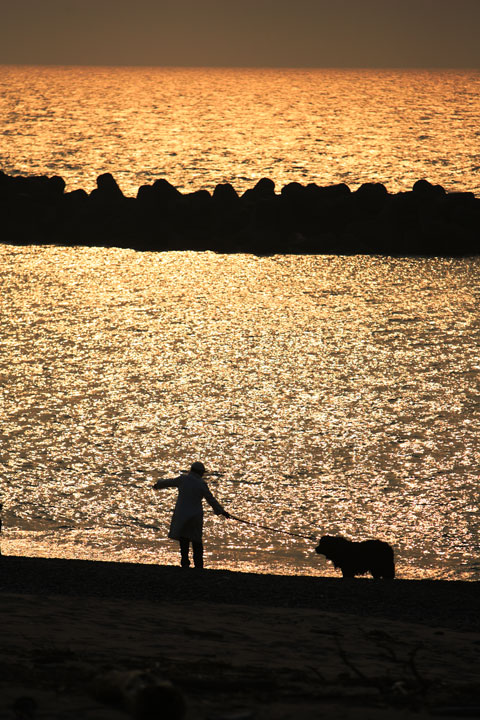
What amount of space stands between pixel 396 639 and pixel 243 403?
772 inches

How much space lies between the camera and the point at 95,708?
7422 millimetres

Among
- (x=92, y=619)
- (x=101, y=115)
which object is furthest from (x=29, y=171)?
(x=92, y=619)

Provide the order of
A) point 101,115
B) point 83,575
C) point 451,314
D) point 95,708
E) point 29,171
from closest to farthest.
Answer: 1. point 95,708
2. point 83,575
3. point 451,314
4. point 29,171
5. point 101,115

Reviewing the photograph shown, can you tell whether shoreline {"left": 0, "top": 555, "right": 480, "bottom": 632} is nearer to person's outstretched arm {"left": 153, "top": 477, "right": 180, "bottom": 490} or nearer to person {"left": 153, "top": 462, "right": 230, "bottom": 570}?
person {"left": 153, "top": 462, "right": 230, "bottom": 570}

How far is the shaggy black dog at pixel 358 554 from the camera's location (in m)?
14.8

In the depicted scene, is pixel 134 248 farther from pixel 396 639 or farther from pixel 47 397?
pixel 396 639

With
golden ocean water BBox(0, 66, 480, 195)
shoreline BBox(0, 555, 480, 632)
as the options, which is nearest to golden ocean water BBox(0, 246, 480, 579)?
shoreline BBox(0, 555, 480, 632)

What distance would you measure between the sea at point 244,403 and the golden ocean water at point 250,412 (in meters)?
0.08

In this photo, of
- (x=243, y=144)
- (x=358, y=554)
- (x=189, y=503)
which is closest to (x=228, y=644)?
(x=189, y=503)

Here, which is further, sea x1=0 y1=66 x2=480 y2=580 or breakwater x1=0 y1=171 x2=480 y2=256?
breakwater x1=0 y1=171 x2=480 y2=256

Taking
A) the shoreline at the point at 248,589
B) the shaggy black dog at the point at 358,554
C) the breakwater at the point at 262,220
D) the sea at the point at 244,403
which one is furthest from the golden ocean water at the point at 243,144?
the shoreline at the point at 248,589

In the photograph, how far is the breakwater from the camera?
57.5 m

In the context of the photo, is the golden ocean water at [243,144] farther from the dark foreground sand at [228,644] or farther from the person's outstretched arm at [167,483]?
the dark foreground sand at [228,644]

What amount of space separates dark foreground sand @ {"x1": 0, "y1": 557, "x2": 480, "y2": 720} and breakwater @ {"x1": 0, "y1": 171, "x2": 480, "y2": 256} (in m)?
44.8
